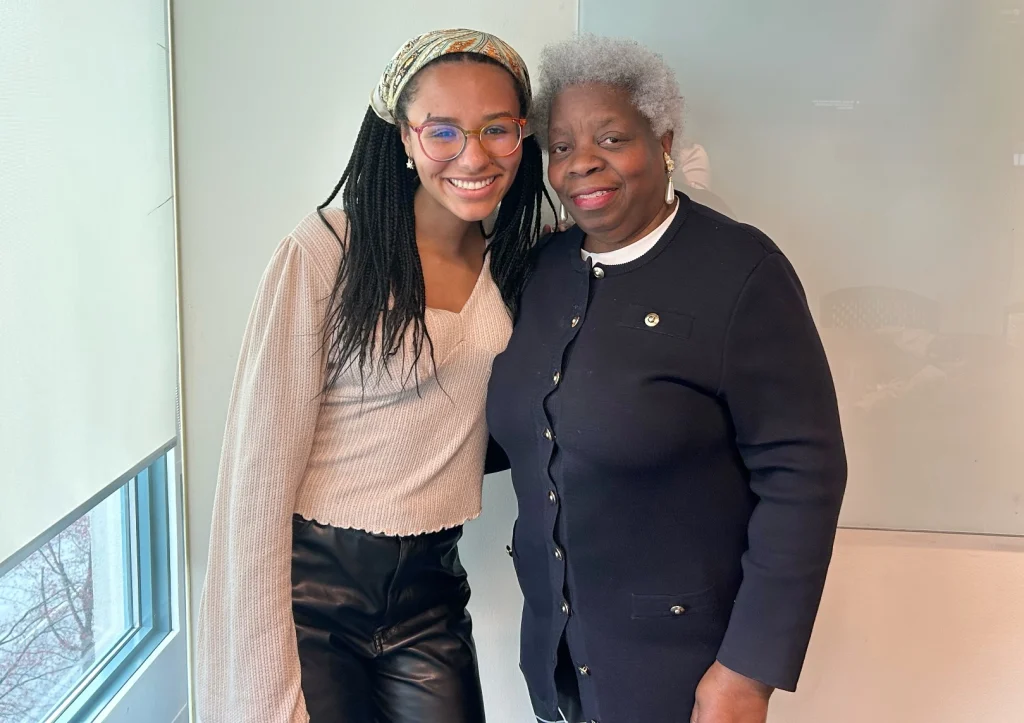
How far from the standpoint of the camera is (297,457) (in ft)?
3.68

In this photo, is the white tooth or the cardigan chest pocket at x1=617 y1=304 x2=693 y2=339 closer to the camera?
the cardigan chest pocket at x1=617 y1=304 x2=693 y2=339

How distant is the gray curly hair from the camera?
1.08 m

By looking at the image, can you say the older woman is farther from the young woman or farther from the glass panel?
the glass panel

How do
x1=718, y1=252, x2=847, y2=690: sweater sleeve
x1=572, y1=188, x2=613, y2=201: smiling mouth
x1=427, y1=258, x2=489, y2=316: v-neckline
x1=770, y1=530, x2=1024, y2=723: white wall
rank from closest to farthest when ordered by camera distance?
x1=718, y1=252, x2=847, y2=690: sweater sleeve → x1=572, y1=188, x2=613, y2=201: smiling mouth → x1=427, y1=258, x2=489, y2=316: v-neckline → x1=770, y1=530, x2=1024, y2=723: white wall

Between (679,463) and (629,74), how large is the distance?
590 millimetres

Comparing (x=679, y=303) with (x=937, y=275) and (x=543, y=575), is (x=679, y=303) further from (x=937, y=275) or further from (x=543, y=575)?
(x=937, y=275)

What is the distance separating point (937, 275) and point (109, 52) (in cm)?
167

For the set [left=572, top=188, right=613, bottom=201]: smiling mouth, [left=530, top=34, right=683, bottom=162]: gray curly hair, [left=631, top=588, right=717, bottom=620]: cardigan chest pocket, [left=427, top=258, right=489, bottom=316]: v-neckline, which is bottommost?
[left=631, top=588, right=717, bottom=620]: cardigan chest pocket

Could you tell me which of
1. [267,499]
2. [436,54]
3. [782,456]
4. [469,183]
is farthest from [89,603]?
[782,456]

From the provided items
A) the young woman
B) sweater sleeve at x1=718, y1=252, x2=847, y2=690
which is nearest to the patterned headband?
the young woman

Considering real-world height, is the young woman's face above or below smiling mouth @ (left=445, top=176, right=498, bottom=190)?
above

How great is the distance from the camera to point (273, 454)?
43.1 inches

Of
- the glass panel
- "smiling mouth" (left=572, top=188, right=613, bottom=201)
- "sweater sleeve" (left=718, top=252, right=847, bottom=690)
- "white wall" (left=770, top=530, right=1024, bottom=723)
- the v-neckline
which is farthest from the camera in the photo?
"white wall" (left=770, top=530, right=1024, bottom=723)

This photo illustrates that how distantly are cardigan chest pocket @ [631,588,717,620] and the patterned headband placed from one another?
2.73 ft
